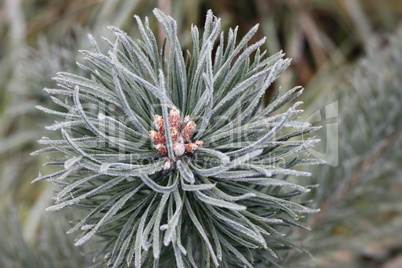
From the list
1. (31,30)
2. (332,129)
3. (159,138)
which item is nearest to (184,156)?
(159,138)

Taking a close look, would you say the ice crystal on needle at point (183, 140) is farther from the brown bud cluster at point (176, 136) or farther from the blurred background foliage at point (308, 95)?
the blurred background foliage at point (308, 95)

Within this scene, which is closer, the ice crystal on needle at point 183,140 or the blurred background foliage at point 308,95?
the ice crystal on needle at point 183,140

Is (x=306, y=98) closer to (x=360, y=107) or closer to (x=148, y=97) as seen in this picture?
(x=360, y=107)

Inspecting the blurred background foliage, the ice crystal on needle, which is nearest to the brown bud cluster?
the ice crystal on needle

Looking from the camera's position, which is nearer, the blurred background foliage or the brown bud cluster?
the brown bud cluster

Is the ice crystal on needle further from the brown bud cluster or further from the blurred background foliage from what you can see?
the blurred background foliage

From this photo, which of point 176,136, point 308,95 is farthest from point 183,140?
point 308,95

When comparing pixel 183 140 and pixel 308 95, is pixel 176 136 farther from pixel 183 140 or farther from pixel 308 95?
pixel 308 95

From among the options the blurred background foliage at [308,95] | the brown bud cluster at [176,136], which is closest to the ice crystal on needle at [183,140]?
the brown bud cluster at [176,136]
